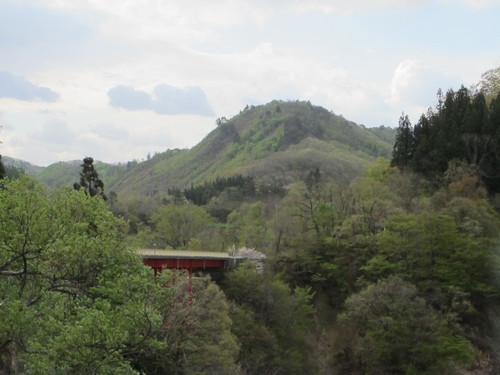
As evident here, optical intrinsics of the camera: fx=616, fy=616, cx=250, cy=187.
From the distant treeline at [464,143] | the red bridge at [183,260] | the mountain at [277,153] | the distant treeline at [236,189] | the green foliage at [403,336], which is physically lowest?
the green foliage at [403,336]

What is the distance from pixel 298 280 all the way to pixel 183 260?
10.4 meters

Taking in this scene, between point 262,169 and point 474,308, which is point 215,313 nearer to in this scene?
point 474,308

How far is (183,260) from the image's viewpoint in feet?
120

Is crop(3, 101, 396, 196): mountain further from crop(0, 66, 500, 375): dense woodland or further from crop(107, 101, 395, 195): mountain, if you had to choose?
crop(0, 66, 500, 375): dense woodland

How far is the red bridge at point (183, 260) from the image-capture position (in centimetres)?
3369

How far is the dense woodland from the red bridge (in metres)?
1.75

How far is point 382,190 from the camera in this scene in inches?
1913

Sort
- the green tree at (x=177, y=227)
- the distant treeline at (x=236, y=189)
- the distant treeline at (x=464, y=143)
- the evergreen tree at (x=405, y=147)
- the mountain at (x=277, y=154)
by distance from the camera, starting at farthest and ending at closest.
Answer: the mountain at (x=277, y=154) → the distant treeline at (x=236, y=189) → the green tree at (x=177, y=227) → the evergreen tree at (x=405, y=147) → the distant treeline at (x=464, y=143)

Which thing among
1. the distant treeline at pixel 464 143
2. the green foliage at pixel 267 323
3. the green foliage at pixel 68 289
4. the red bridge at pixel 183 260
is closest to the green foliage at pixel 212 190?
the distant treeline at pixel 464 143

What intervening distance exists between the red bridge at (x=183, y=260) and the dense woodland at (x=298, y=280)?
1749 millimetres

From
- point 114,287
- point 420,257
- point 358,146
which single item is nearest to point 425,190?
point 420,257

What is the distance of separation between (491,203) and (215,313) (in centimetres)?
2735

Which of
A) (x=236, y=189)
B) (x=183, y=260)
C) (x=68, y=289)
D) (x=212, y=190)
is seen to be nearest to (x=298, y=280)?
(x=183, y=260)

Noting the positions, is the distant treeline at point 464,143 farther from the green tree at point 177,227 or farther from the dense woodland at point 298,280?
the green tree at point 177,227
